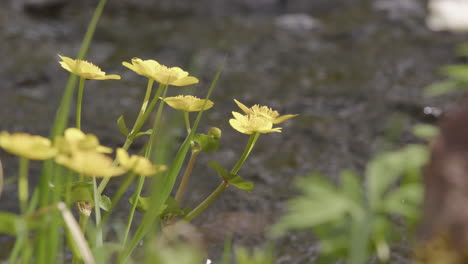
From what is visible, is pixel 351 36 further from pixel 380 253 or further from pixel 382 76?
pixel 380 253

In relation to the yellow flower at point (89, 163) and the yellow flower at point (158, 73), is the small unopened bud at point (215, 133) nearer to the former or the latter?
the yellow flower at point (158, 73)

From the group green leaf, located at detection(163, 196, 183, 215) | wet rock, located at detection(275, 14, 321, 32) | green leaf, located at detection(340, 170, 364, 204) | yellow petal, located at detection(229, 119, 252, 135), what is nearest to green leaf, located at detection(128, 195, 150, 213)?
green leaf, located at detection(163, 196, 183, 215)

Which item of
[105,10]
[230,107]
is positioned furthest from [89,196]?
[105,10]

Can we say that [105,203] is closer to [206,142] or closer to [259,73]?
[206,142]

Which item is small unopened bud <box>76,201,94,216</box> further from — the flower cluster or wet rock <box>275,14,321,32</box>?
wet rock <box>275,14,321,32</box>

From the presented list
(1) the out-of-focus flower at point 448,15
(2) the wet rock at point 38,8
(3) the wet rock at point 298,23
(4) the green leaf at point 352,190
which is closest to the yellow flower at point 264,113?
(4) the green leaf at point 352,190
